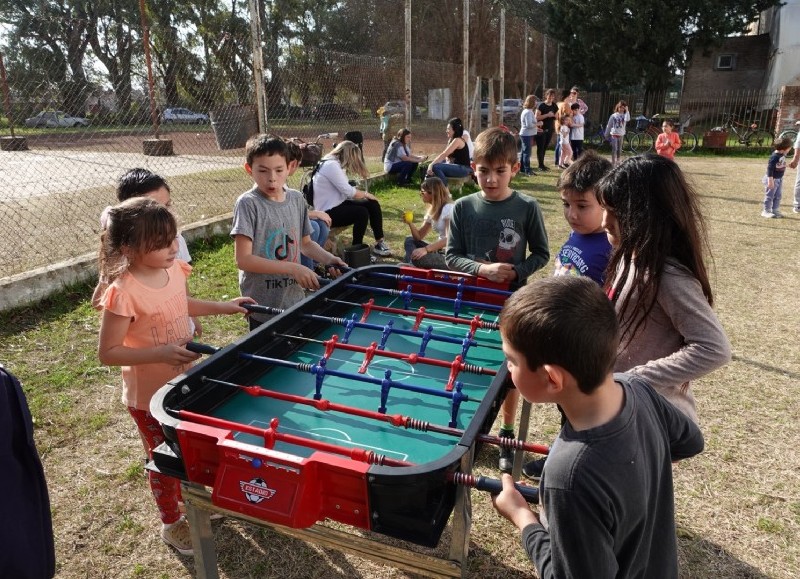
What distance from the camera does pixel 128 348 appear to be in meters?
1.98

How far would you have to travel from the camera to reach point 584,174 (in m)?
2.33

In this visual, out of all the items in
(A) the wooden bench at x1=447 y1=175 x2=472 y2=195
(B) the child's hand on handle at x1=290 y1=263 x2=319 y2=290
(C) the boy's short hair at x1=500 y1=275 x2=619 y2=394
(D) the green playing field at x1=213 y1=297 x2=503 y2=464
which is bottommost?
(A) the wooden bench at x1=447 y1=175 x2=472 y2=195

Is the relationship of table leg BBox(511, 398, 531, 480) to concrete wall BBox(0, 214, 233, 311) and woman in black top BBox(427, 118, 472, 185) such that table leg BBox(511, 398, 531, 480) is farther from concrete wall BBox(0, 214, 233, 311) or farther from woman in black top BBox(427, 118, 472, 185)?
woman in black top BBox(427, 118, 472, 185)

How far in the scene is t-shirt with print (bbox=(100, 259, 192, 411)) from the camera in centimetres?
198

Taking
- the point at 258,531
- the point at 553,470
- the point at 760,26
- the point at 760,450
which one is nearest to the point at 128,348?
the point at 258,531

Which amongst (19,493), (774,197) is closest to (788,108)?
(774,197)

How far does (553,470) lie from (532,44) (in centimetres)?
2326

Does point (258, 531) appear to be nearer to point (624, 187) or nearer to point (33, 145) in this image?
point (624, 187)

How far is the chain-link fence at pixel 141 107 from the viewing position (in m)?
6.56

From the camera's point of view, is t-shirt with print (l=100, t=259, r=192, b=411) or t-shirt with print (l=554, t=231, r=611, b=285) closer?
t-shirt with print (l=100, t=259, r=192, b=411)

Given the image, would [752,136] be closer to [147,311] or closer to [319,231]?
[319,231]

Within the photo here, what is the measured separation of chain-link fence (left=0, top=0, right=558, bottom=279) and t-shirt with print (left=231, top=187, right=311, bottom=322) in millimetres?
2954

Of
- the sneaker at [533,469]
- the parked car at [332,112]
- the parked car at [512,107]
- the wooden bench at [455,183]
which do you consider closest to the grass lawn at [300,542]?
the sneaker at [533,469]

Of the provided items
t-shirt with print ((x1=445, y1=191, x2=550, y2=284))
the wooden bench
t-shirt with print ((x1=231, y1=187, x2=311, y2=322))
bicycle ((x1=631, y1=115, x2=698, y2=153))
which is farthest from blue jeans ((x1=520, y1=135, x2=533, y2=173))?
t-shirt with print ((x1=231, y1=187, x2=311, y2=322))
